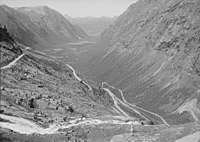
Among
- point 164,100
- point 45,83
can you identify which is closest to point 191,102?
point 164,100

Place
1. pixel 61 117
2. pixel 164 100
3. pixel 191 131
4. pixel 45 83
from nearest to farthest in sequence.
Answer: pixel 191 131, pixel 61 117, pixel 45 83, pixel 164 100

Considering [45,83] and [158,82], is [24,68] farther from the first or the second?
[158,82]

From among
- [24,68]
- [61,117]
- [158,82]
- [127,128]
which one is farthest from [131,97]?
[127,128]

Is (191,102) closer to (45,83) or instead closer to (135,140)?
(45,83)

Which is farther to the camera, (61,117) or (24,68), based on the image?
(24,68)

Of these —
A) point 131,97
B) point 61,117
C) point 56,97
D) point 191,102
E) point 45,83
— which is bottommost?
point 61,117

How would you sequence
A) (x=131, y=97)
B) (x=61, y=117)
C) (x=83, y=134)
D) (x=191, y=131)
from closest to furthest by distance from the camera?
(x=191, y=131) → (x=83, y=134) → (x=61, y=117) → (x=131, y=97)

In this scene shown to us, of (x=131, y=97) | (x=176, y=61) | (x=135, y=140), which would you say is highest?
(x=176, y=61)

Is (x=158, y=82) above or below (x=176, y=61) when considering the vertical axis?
below

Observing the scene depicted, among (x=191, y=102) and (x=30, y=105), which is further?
(x=191, y=102)

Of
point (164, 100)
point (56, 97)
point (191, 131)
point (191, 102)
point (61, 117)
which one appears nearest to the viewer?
point (191, 131)
